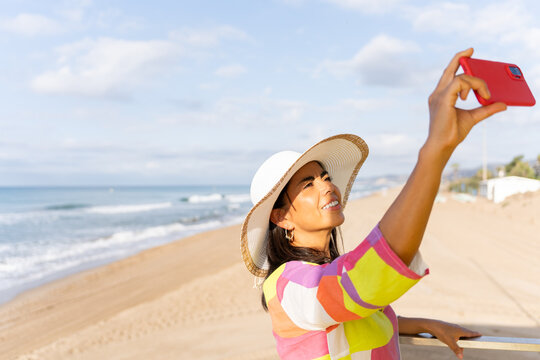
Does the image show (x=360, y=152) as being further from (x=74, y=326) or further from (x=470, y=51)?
(x=74, y=326)

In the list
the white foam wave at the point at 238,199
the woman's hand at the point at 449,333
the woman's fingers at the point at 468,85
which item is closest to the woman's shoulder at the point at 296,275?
the woman's fingers at the point at 468,85

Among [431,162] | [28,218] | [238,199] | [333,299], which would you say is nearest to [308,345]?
[333,299]

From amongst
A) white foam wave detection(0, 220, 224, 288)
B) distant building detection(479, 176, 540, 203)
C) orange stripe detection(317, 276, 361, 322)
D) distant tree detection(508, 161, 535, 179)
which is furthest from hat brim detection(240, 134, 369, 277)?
distant tree detection(508, 161, 535, 179)

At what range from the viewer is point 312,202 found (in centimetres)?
158

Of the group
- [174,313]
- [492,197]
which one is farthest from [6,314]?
[492,197]

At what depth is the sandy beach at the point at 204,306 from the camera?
5098mm

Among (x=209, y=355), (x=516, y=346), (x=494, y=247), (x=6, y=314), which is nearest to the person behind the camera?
(x=516, y=346)

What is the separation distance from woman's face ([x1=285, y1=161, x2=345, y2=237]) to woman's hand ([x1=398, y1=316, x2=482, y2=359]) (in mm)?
754

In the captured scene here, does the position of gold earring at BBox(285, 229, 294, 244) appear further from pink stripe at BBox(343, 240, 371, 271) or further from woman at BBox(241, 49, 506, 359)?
pink stripe at BBox(343, 240, 371, 271)

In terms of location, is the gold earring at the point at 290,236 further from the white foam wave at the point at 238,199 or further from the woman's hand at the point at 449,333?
the white foam wave at the point at 238,199

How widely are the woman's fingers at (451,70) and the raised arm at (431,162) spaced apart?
21 millimetres

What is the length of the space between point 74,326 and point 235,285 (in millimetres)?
2791

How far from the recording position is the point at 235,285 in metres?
7.88

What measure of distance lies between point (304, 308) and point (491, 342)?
123 centimetres
